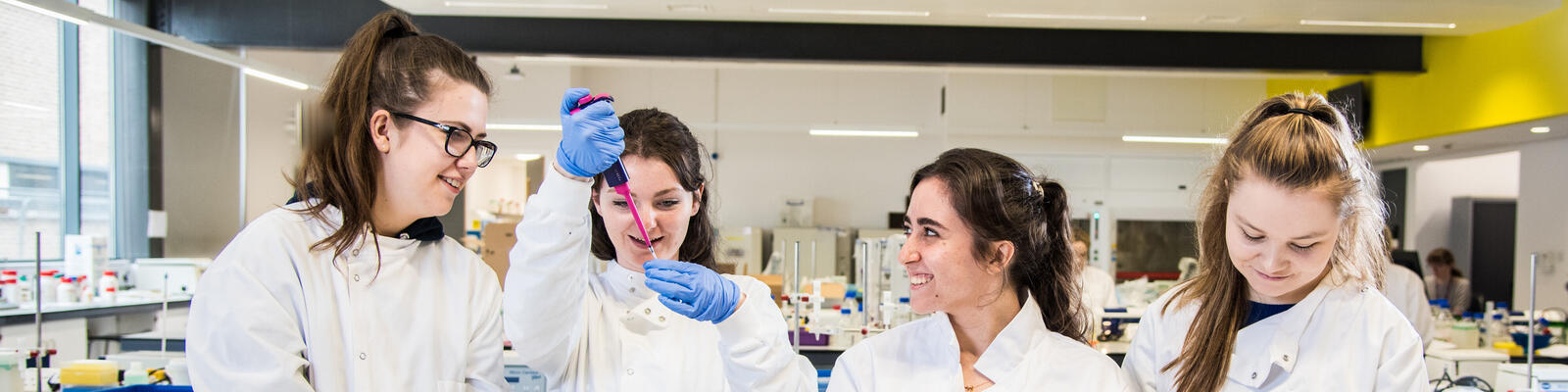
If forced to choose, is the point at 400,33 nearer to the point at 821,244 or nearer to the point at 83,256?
the point at 83,256

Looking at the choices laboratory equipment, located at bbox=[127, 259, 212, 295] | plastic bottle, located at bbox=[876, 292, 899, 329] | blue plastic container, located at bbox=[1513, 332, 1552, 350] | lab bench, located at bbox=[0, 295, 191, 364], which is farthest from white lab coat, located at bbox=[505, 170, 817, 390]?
blue plastic container, located at bbox=[1513, 332, 1552, 350]

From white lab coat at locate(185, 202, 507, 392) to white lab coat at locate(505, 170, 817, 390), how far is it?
0.08 m

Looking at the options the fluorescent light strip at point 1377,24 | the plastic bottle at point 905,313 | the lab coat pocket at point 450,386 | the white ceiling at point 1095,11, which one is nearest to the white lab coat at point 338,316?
the lab coat pocket at point 450,386

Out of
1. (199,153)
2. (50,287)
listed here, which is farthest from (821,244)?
(50,287)

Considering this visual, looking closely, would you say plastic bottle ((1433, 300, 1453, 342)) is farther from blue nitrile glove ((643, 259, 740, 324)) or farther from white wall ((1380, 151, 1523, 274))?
blue nitrile glove ((643, 259, 740, 324))

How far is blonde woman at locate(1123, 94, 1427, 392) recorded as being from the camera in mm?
1351

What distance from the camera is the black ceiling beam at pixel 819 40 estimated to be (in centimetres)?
621

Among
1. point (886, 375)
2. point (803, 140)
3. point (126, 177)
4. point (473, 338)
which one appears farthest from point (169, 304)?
point (803, 140)

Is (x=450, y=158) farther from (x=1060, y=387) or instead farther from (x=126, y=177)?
(x=126, y=177)

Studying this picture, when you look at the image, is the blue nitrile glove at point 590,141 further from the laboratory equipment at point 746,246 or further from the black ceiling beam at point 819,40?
the laboratory equipment at point 746,246

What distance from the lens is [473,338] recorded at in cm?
135

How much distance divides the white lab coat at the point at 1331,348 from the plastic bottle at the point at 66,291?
5.91 m

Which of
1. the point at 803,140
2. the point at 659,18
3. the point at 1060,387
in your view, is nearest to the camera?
the point at 1060,387

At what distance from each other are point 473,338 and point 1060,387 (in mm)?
993
